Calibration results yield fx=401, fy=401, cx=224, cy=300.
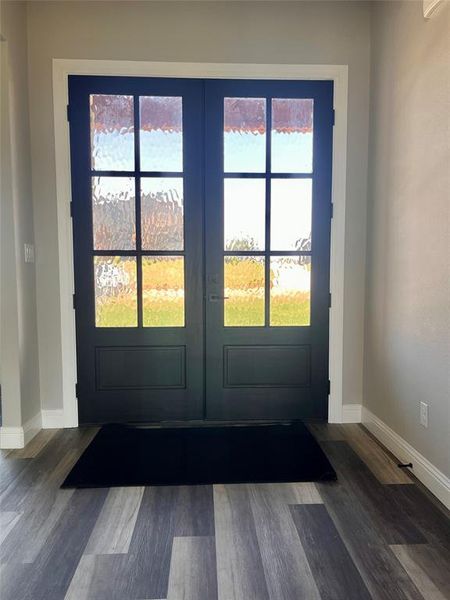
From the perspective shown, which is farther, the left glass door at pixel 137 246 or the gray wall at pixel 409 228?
the left glass door at pixel 137 246

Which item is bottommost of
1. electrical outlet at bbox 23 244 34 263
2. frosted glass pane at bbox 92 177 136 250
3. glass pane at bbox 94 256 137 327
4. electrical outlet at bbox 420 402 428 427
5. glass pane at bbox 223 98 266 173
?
electrical outlet at bbox 420 402 428 427

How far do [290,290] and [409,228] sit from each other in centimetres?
94

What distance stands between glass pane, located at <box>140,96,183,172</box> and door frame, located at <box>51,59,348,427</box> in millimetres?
186

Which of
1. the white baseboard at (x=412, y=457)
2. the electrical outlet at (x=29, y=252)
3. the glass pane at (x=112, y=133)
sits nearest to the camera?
the white baseboard at (x=412, y=457)

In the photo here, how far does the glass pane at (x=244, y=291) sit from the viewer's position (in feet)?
9.68

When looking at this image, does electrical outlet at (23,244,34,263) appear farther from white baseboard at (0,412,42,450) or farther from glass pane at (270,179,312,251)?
glass pane at (270,179,312,251)

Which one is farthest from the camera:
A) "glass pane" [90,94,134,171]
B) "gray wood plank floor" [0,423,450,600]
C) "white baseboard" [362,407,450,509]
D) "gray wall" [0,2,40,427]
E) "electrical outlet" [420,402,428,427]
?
"glass pane" [90,94,134,171]

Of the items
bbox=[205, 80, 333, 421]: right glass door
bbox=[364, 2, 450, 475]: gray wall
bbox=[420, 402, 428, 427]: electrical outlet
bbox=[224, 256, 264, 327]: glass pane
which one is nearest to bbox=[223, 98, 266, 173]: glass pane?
bbox=[205, 80, 333, 421]: right glass door

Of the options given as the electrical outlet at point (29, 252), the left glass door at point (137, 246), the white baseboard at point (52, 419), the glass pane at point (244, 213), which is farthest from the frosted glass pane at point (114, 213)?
the white baseboard at point (52, 419)

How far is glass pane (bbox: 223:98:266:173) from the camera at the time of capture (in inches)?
112

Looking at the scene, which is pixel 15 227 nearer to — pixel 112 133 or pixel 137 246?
pixel 137 246

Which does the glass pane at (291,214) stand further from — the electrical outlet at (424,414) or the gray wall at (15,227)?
the gray wall at (15,227)

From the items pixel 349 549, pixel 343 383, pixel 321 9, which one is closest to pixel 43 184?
pixel 321 9

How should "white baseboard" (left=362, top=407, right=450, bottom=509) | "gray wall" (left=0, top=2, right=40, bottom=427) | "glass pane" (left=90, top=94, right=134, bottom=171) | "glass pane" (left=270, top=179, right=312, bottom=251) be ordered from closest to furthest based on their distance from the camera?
1. "white baseboard" (left=362, top=407, right=450, bottom=509)
2. "gray wall" (left=0, top=2, right=40, bottom=427)
3. "glass pane" (left=90, top=94, right=134, bottom=171)
4. "glass pane" (left=270, top=179, right=312, bottom=251)
